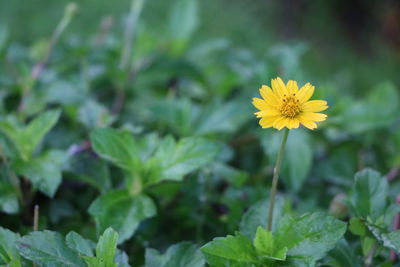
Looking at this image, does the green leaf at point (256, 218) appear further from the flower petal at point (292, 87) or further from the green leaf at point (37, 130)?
the green leaf at point (37, 130)

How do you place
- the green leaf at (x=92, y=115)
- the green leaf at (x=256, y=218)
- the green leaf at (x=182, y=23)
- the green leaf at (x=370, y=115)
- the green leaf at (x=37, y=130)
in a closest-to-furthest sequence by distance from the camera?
the green leaf at (x=256, y=218)
the green leaf at (x=37, y=130)
the green leaf at (x=92, y=115)
the green leaf at (x=370, y=115)
the green leaf at (x=182, y=23)

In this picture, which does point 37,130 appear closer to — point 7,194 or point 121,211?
point 7,194

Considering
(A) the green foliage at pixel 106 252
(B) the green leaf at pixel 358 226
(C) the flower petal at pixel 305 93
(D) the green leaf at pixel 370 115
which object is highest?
(D) the green leaf at pixel 370 115

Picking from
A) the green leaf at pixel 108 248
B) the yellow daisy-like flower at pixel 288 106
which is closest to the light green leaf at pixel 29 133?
the green leaf at pixel 108 248

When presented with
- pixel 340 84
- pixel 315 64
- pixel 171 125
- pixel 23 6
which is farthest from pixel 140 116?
pixel 315 64

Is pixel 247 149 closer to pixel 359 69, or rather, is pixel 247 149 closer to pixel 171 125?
pixel 171 125
